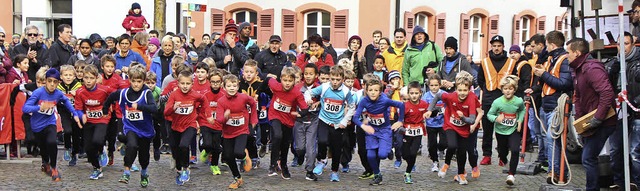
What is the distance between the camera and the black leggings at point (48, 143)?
39.5 ft

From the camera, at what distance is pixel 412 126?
12.5 metres

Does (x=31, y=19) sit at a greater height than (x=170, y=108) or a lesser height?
greater

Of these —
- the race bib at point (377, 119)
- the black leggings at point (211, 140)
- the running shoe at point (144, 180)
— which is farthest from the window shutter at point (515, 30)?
the running shoe at point (144, 180)

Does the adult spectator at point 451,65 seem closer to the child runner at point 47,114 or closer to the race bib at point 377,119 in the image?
the race bib at point 377,119

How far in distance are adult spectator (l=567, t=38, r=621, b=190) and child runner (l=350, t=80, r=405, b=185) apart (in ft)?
7.20

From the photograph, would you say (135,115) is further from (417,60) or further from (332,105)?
(417,60)

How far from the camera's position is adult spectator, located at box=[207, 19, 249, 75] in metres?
16.0

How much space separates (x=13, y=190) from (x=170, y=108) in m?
1.94

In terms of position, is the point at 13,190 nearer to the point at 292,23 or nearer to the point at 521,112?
the point at 521,112

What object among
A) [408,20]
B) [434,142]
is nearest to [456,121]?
[434,142]

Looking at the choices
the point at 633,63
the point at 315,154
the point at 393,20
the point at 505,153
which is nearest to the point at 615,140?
the point at 633,63

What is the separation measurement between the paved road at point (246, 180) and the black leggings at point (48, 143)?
245 mm

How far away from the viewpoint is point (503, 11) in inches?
1495

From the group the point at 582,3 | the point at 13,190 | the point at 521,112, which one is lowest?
the point at 13,190
